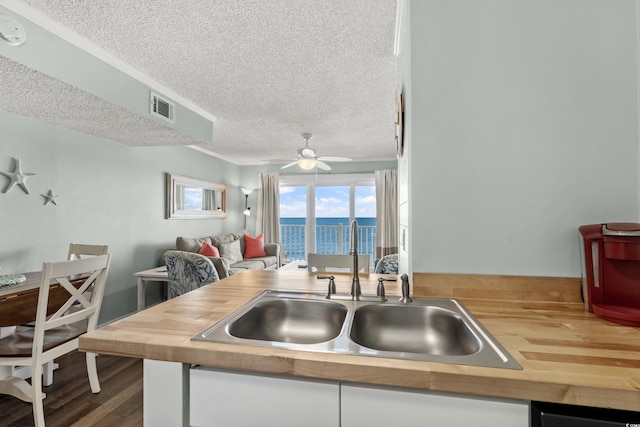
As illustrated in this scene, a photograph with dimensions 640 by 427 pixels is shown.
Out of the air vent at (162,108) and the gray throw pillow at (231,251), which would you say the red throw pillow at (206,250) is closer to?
the gray throw pillow at (231,251)

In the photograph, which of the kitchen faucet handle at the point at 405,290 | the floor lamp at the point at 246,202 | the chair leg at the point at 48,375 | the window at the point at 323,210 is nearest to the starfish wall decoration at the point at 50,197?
the chair leg at the point at 48,375

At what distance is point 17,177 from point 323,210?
187 inches

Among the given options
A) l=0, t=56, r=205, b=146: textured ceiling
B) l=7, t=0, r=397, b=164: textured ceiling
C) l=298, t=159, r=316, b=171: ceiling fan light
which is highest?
l=7, t=0, r=397, b=164: textured ceiling

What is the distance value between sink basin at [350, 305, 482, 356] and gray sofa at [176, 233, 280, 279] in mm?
2665

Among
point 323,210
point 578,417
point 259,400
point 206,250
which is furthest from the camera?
point 323,210

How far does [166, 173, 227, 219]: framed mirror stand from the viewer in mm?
4320

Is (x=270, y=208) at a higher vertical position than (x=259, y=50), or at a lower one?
lower

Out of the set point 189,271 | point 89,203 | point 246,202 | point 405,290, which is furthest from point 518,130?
point 246,202

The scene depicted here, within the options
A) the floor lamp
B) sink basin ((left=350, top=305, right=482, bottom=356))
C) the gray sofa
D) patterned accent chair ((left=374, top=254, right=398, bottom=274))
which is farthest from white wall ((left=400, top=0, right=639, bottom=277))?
the floor lamp

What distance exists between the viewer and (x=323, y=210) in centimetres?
643

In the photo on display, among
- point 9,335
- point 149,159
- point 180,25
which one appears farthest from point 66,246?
point 180,25

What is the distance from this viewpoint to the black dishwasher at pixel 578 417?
58cm

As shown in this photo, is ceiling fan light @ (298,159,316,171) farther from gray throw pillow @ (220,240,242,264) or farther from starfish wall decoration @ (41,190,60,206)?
starfish wall decoration @ (41,190,60,206)

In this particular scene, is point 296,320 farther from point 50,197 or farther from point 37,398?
point 50,197
